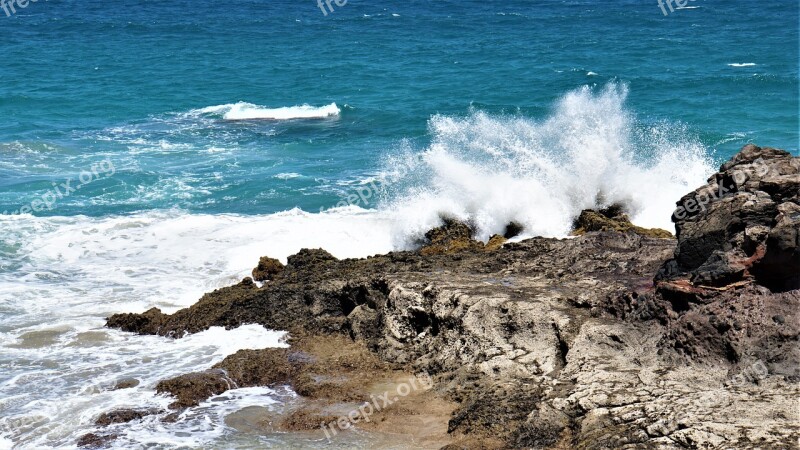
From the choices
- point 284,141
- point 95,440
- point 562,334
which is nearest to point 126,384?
point 95,440

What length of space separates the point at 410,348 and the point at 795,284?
190 inches

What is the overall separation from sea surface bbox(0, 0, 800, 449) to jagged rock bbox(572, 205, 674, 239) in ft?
1.00

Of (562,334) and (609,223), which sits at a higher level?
(562,334)

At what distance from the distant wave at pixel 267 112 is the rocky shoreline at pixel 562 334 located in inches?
682

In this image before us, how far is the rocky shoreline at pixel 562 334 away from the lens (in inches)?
398

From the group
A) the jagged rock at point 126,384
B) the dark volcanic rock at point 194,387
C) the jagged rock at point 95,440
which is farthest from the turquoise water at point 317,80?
the jagged rock at point 95,440

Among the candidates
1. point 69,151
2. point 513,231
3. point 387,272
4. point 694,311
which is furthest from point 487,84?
point 694,311

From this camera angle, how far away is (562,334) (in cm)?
1177

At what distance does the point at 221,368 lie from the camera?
12945 mm

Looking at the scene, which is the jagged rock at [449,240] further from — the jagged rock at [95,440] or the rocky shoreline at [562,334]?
the jagged rock at [95,440]

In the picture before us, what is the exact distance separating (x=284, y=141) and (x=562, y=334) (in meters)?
18.4

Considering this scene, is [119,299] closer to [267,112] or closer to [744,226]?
[744,226]

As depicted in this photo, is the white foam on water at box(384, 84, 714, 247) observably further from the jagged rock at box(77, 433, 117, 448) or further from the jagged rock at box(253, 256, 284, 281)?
the jagged rock at box(77, 433, 117, 448)

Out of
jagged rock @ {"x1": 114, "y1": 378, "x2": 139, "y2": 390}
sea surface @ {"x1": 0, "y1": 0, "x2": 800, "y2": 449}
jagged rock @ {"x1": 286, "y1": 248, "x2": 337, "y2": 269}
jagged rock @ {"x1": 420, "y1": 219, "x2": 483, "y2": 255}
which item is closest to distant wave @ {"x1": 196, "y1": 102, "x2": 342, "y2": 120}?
sea surface @ {"x1": 0, "y1": 0, "x2": 800, "y2": 449}
